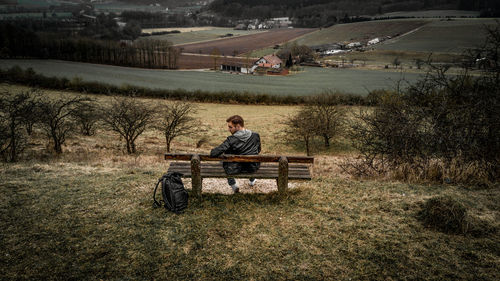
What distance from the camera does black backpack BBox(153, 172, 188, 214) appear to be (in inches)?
271

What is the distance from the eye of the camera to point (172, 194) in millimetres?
6887

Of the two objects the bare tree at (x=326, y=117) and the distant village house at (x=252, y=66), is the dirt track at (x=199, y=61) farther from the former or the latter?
the bare tree at (x=326, y=117)

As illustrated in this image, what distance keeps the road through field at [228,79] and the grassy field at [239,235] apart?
46.8 metres

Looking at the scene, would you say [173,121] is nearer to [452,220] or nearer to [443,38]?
[452,220]

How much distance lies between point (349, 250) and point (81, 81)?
57362mm

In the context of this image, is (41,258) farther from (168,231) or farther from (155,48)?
(155,48)

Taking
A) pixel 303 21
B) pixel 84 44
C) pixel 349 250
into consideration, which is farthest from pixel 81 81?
pixel 303 21

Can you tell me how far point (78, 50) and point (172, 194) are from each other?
87.4 meters

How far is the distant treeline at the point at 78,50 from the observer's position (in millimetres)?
74750

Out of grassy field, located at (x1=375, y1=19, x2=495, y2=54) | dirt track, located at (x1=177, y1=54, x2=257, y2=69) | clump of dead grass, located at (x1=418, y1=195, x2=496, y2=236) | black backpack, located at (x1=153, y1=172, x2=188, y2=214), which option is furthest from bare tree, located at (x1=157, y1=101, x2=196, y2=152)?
grassy field, located at (x1=375, y1=19, x2=495, y2=54)

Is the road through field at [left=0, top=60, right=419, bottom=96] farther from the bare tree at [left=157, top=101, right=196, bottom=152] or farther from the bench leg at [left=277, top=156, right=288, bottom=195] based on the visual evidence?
the bench leg at [left=277, top=156, right=288, bottom=195]

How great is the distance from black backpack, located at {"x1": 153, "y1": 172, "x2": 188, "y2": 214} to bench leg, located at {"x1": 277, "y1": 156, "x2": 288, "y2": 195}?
90.7 inches

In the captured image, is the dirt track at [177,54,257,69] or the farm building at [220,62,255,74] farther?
the dirt track at [177,54,257,69]

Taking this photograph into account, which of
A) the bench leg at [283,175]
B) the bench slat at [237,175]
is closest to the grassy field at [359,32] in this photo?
the bench slat at [237,175]
